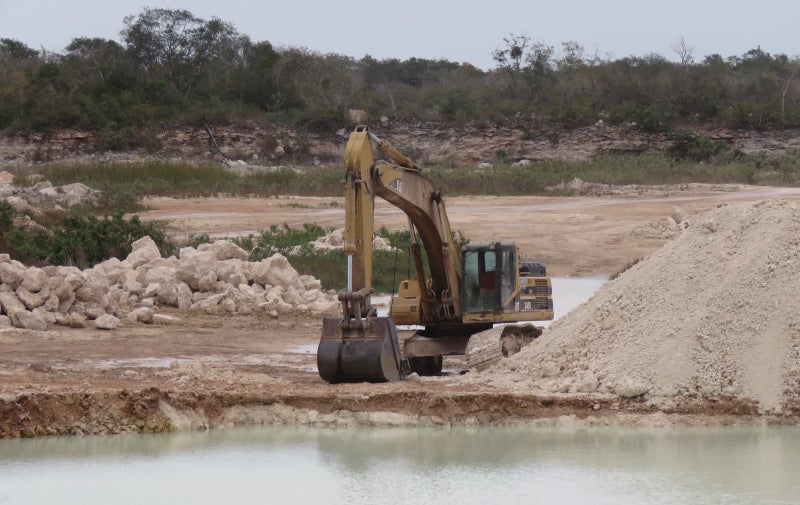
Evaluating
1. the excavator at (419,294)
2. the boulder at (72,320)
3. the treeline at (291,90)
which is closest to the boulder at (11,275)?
the boulder at (72,320)

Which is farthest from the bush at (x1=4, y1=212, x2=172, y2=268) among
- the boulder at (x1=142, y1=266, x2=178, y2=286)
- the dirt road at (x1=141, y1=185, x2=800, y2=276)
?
the dirt road at (x1=141, y1=185, x2=800, y2=276)

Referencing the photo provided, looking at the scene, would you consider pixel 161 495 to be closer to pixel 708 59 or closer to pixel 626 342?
pixel 626 342

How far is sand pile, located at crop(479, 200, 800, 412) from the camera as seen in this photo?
12.7 meters

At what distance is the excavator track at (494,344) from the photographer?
1510 centimetres

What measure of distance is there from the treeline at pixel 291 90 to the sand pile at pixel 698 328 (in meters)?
42.4

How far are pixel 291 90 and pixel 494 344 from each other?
49.4 metres

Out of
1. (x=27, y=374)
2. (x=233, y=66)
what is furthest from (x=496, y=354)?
(x=233, y=66)

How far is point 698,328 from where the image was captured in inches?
515

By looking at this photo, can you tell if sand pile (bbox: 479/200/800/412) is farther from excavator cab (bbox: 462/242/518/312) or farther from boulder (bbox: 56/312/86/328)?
boulder (bbox: 56/312/86/328)

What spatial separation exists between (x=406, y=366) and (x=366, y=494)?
4.20 m

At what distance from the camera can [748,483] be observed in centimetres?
1046

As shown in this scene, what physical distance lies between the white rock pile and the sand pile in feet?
25.6

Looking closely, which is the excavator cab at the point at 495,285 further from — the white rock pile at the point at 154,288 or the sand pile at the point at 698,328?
the white rock pile at the point at 154,288

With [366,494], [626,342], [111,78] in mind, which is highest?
[111,78]
